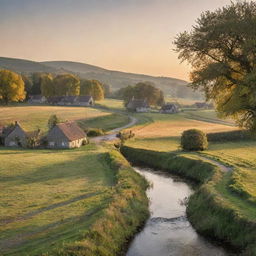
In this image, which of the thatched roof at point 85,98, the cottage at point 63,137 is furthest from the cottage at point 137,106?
the cottage at point 63,137

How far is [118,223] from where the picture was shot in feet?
91.9

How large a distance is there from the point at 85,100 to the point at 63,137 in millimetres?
88193

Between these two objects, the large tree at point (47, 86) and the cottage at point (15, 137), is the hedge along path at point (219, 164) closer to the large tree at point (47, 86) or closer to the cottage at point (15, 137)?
the cottage at point (15, 137)

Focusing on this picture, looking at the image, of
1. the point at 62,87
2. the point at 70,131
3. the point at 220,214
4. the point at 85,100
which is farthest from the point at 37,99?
the point at 220,214

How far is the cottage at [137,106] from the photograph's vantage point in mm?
145125

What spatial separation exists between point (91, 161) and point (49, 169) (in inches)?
297

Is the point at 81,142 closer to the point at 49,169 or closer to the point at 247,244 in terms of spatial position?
the point at 49,169

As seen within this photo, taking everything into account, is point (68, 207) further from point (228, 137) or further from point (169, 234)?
point (228, 137)

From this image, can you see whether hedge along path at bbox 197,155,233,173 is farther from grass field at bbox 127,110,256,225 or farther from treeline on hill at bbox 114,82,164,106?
treeline on hill at bbox 114,82,164,106

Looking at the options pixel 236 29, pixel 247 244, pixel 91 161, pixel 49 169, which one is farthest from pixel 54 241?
pixel 91 161

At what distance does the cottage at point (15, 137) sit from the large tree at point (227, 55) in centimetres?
5008

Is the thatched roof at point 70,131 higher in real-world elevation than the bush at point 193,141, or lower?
lower

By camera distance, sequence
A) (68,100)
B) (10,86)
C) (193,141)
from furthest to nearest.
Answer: (68,100) → (10,86) → (193,141)

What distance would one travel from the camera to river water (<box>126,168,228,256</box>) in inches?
980
